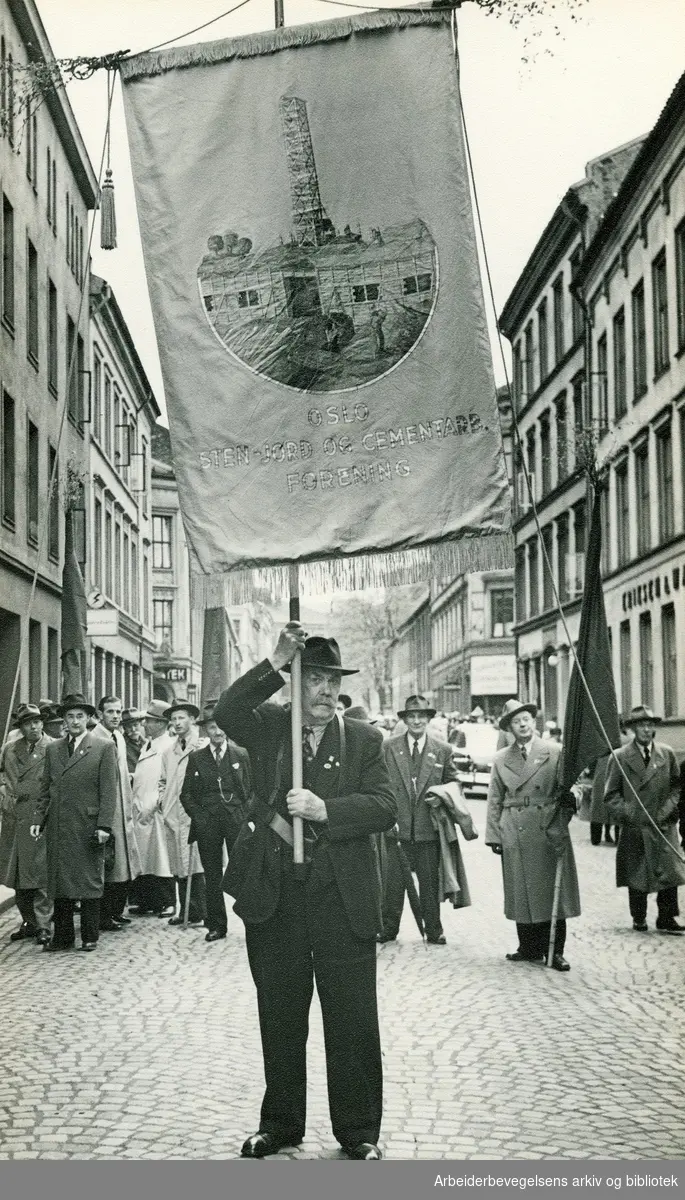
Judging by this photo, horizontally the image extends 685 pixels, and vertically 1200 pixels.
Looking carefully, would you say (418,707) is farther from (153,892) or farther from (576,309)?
(576,309)

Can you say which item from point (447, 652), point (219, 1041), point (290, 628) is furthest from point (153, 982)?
point (447, 652)

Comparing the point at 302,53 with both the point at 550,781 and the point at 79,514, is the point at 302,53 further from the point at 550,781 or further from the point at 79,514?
the point at 79,514

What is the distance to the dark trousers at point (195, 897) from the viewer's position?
12.5 m

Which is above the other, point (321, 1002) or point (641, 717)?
point (641, 717)

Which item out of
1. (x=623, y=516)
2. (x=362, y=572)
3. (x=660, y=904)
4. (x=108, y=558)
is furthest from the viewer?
(x=108, y=558)

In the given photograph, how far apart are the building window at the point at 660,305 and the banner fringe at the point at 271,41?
7.86 m

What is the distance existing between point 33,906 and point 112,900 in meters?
0.83

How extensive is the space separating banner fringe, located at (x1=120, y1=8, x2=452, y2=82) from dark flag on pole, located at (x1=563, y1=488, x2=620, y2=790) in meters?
3.73

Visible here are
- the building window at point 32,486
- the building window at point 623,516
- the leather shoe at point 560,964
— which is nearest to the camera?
the leather shoe at point 560,964

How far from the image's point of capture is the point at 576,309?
40.5 ft

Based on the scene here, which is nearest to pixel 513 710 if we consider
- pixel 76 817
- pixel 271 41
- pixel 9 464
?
pixel 76 817

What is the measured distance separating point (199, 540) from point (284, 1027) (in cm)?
202

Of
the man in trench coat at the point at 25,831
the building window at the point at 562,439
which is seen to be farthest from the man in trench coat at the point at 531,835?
the man in trench coat at the point at 25,831

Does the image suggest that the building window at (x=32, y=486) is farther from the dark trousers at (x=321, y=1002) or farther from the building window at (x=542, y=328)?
the dark trousers at (x=321, y=1002)
